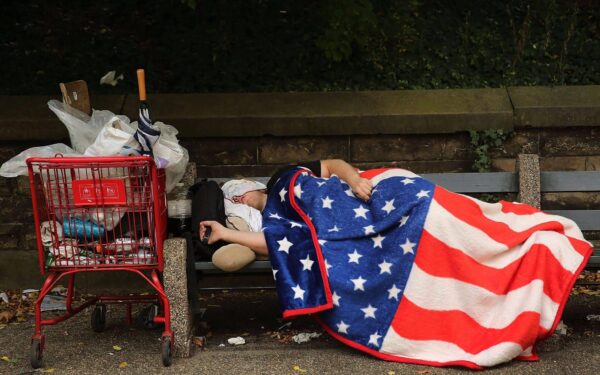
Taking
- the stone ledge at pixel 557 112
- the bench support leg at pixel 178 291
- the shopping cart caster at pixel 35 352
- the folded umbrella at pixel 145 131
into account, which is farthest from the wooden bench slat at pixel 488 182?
the shopping cart caster at pixel 35 352

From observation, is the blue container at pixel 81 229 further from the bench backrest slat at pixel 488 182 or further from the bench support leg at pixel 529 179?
the bench support leg at pixel 529 179

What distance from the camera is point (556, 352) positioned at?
4309 millimetres

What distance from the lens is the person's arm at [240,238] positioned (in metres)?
4.40

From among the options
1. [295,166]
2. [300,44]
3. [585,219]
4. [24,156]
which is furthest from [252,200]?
[585,219]

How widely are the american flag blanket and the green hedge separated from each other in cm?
198

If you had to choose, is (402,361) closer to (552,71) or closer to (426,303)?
(426,303)

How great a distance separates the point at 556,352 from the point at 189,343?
2.02m

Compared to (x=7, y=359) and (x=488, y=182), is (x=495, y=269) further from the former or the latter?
(x=7, y=359)

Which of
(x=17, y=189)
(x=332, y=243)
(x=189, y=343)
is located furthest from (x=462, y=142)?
(x=17, y=189)

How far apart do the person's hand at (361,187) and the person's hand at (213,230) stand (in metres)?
0.80

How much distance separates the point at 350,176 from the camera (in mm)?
4672

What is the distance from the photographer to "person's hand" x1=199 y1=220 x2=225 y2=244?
4.41m

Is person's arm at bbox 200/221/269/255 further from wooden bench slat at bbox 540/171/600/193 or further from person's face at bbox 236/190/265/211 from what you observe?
wooden bench slat at bbox 540/171/600/193

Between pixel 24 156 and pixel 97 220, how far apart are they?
1.79 ft
